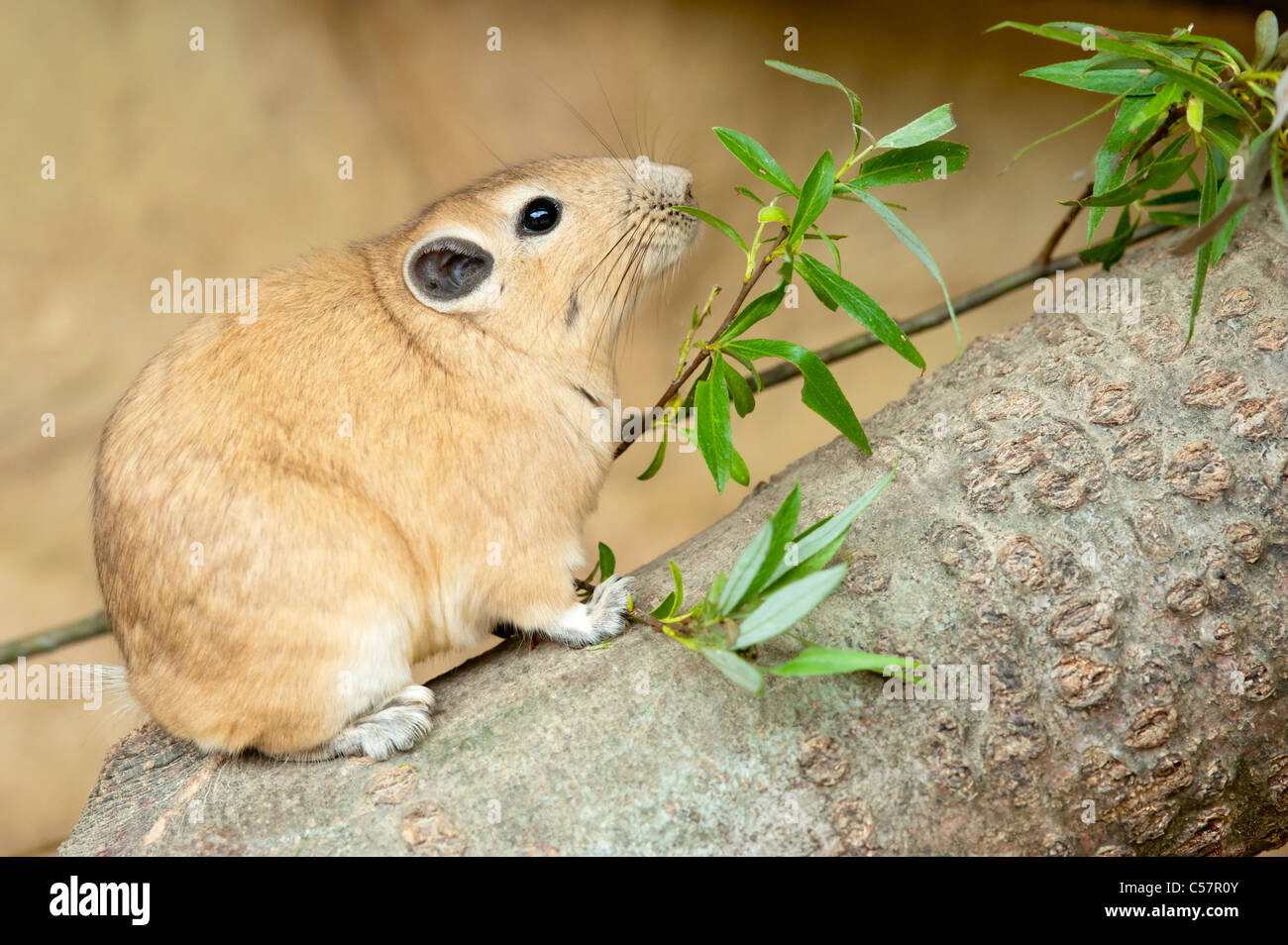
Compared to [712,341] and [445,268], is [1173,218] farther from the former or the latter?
[445,268]

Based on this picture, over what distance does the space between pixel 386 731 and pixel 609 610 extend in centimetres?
56

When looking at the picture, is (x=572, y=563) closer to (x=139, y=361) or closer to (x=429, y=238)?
(x=429, y=238)

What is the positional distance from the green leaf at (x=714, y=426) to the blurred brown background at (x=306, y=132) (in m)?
1.95

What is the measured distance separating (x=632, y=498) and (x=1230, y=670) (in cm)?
311

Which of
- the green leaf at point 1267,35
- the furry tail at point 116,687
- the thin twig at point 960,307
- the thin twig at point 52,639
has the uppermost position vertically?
the green leaf at point 1267,35

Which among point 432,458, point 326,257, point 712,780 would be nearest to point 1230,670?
point 712,780

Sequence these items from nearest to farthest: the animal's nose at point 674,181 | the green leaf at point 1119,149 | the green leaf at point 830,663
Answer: the green leaf at point 830,663 → the green leaf at point 1119,149 → the animal's nose at point 674,181

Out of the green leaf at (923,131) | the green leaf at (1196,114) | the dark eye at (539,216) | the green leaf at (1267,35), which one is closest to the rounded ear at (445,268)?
the dark eye at (539,216)

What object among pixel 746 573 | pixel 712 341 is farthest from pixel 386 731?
pixel 712 341

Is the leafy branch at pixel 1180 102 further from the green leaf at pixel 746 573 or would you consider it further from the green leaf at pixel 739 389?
the green leaf at pixel 746 573

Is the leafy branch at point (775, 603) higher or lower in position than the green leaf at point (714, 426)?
lower

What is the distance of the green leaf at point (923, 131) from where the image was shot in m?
2.14

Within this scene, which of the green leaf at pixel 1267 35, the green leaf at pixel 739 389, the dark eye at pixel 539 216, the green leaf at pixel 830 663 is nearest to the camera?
the green leaf at pixel 830 663

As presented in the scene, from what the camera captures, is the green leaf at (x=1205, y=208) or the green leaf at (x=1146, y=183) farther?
the green leaf at (x=1146, y=183)
